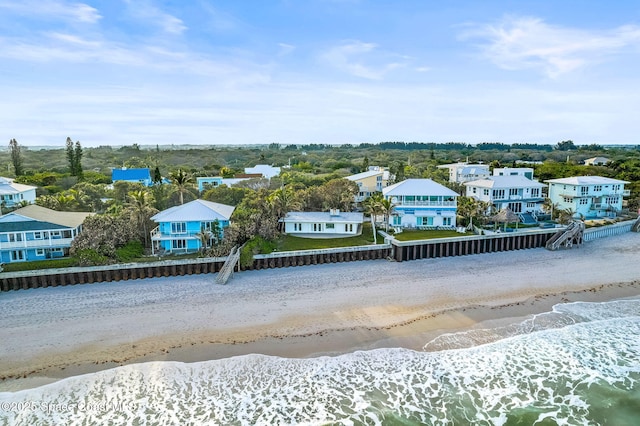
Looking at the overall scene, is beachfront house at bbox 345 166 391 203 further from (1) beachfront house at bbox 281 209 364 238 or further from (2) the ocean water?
(2) the ocean water

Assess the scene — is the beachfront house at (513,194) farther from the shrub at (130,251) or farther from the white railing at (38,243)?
the white railing at (38,243)

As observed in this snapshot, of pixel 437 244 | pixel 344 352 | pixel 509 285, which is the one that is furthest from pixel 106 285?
pixel 509 285

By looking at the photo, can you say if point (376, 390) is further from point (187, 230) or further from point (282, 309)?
point (187, 230)

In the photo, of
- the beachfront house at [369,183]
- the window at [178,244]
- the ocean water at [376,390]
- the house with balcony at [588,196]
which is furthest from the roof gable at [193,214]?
the house with balcony at [588,196]

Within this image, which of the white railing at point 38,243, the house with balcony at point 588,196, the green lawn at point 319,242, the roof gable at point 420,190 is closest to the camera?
the white railing at point 38,243

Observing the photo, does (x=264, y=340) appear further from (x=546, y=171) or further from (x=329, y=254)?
(x=546, y=171)

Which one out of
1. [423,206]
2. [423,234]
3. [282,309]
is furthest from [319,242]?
[282,309]
